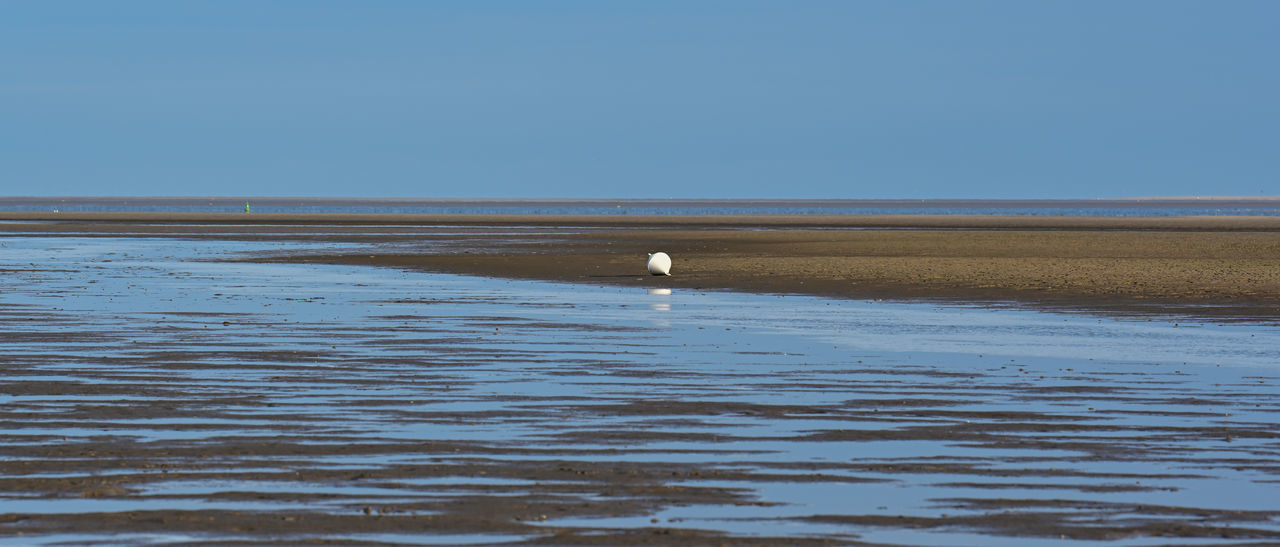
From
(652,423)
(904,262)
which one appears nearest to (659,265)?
(904,262)

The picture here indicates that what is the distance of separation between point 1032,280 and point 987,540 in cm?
2865

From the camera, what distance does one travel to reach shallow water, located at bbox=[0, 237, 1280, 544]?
31.2 feet

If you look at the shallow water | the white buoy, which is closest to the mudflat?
the white buoy

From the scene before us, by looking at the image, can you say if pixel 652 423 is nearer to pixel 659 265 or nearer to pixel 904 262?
pixel 659 265

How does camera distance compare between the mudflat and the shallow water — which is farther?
the mudflat

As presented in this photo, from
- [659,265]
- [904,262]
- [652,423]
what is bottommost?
[904,262]

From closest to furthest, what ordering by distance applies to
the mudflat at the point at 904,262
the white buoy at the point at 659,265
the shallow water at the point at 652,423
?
the shallow water at the point at 652,423 < the mudflat at the point at 904,262 < the white buoy at the point at 659,265

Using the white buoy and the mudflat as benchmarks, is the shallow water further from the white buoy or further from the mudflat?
the white buoy

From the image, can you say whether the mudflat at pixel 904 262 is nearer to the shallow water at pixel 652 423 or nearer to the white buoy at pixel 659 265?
the white buoy at pixel 659 265

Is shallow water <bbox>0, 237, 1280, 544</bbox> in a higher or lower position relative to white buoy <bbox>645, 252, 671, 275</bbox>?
higher

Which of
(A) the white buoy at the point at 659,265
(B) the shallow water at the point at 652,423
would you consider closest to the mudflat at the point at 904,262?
(A) the white buoy at the point at 659,265

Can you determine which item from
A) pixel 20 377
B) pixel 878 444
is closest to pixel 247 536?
pixel 878 444

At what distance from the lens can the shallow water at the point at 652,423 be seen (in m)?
9.51

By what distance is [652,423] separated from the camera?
43.6 ft
